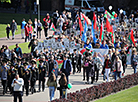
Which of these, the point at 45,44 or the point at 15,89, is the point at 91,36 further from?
the point at 15,89

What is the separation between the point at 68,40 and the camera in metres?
27.9

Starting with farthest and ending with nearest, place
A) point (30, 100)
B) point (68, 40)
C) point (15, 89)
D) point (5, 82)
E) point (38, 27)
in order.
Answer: point (38, 27)
point (68, 40)
point (5, 82)
point (30, 100)
point (15, 89)

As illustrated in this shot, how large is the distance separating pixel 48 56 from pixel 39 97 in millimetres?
4313

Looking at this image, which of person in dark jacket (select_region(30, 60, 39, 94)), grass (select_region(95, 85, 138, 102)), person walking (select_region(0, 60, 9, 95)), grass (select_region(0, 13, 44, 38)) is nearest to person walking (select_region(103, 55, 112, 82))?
grass (select_region(95, 85, 138, 102))

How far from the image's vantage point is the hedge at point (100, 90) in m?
17.5

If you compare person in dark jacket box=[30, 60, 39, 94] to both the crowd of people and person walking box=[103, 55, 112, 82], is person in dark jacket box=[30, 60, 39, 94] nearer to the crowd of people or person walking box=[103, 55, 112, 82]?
the crowd of people

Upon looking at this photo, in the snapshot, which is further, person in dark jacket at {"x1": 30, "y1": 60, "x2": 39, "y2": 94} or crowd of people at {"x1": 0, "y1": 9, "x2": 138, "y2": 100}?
person in dark jacket at {"x1": 30, "y1": 60, "x2": 39, "y2": 94}

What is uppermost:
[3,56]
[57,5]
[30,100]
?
[57,5]

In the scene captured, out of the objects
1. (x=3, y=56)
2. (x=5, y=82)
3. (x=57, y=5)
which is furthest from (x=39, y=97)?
(x=57, y=5)

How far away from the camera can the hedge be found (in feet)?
57.5

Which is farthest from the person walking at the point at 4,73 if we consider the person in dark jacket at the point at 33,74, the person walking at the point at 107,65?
the person walking at the point at 107,65

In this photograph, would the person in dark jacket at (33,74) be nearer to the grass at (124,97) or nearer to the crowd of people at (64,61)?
the crowd of people at (64,61)

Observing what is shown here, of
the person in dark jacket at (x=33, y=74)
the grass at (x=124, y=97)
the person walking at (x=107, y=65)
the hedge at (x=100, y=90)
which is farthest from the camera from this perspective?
the person walking at (x=107, y=65)

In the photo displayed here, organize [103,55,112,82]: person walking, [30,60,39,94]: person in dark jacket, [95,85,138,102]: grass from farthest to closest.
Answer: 1. [103,55,112,82]: person walking
2. [30,60,39,94]: person in dark jacket
3. [95,85,138,102]: grass
